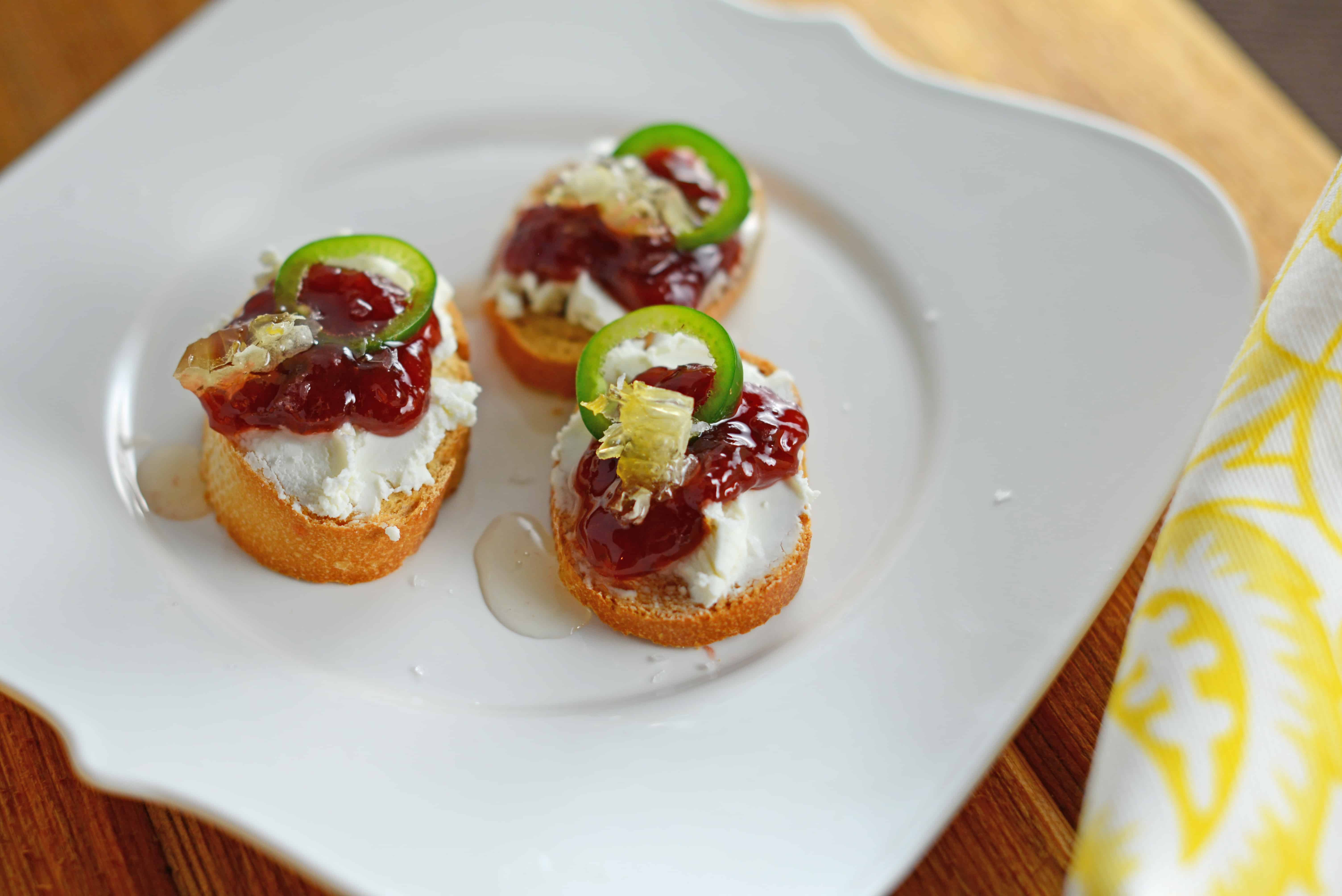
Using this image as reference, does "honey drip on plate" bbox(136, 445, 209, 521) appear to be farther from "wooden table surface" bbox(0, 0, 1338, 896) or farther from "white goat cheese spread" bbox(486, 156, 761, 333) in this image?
"white goat cheese spread" bbox(486, 156, 761, 333)

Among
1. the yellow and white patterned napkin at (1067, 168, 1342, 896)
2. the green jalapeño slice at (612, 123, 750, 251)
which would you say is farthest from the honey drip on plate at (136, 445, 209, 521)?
the yellow and white patterned napkin at (1067, 168, 1342, 896)

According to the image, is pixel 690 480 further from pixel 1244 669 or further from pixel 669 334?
pixel 1244 669

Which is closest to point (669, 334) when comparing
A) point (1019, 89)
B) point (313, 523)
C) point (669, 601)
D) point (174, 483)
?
point (669, 601)

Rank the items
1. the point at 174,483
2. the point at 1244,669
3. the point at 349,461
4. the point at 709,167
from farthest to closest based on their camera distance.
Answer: the point at 709,167, the point at 174,483, the point at 349,461, the point at 1244,669

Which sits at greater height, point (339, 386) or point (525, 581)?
point (339, 386)

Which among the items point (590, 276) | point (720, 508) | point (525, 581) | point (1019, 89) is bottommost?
point (525, 581)

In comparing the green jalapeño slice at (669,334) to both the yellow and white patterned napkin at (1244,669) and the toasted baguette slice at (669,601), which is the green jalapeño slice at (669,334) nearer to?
the toasted baguette slice at (669,601)

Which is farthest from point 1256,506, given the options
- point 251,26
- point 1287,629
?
point 251,26

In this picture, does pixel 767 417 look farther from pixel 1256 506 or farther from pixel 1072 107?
pixel 1072 107
